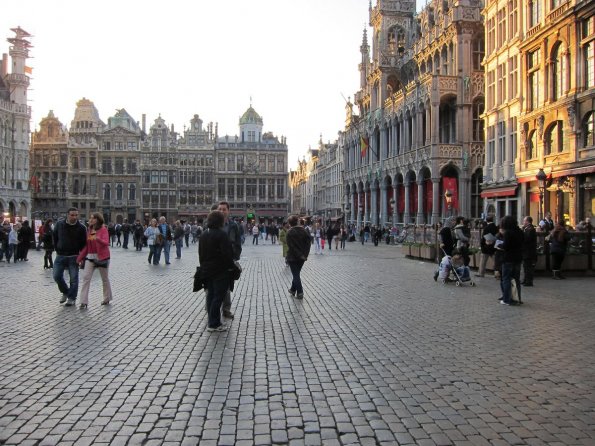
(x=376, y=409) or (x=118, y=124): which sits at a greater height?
(x=118, y=124)

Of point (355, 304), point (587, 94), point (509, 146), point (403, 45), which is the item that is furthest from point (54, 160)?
point (355, 304)

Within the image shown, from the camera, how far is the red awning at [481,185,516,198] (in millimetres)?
32312

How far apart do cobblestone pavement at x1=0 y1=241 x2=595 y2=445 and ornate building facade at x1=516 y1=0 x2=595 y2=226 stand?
15.8 meters

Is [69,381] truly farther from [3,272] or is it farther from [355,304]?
[3,272]

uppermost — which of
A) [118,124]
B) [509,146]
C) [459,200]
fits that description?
[118,124]

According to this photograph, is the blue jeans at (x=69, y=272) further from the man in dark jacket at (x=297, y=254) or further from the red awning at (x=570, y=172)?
the red awning at (x=570, y=172)

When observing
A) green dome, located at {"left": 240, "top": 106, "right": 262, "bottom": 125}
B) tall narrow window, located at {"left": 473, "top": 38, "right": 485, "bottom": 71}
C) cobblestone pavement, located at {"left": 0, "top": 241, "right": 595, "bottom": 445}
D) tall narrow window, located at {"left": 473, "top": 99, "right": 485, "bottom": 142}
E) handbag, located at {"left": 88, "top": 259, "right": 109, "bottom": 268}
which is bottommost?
cobblestone pavement, located at {"left": 0, "top": 241, "right": 595, "bottom": 445}

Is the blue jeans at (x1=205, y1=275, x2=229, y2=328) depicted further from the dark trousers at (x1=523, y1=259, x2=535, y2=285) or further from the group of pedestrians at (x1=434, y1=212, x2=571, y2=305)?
the dark trousers at (x1=523, y1=259, x2=535, y2=285)

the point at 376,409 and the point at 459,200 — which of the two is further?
the point at 459,200

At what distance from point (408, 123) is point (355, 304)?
4010cm

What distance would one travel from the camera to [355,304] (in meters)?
12.1

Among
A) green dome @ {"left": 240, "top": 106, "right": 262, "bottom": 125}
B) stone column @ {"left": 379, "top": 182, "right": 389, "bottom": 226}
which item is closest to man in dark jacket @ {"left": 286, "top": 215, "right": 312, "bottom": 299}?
stone column @ {"left": 379, "top": 182, "right": 389, "bottom": 226}

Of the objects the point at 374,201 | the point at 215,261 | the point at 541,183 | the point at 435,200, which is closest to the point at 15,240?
the point at 215,261

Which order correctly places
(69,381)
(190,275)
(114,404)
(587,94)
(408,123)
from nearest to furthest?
(114,404)
(69,381)
(190,275)
(587,94)
(408,123)
